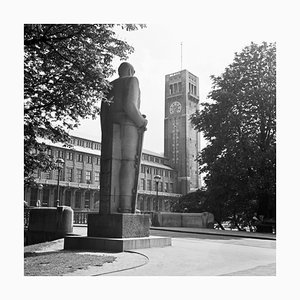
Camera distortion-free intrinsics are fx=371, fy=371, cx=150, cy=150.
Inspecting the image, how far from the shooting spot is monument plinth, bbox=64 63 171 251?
9906 mm

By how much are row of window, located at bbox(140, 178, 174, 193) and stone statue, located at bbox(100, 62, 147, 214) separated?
76367 millimetres

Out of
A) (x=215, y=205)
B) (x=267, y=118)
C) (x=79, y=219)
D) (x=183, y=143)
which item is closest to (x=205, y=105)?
(x=267, y=118)

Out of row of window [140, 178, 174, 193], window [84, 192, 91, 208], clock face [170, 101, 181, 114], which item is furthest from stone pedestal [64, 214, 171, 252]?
clock face [170, 101, 181, 114]

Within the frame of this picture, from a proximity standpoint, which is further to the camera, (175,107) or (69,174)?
(175,107)

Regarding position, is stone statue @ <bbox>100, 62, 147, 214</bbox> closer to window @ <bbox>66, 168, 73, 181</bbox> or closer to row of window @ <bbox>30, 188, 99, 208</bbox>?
row of window @ <bbox>30, 188, 99, 208</bbox>

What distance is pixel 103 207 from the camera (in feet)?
33.6

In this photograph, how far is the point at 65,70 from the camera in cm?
941

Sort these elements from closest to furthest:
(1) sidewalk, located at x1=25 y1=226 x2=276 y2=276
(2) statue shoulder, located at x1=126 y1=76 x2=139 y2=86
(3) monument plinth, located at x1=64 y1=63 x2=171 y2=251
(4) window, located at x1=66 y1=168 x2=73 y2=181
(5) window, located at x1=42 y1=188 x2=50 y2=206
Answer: (1) sidewalk, located at x1=25 y1=226 x2=276 y2=276, (3) monument plinth, located at x1=64 y1=63 x2=171 y2=251, (2) statue shoulder, located at x1=126 y1=76 x2=139 y2=86, (5) window, located at x1=42 y1=188 x2=50 y2=206, (4) window, located at x1=66 y1=168 x2=73 y2=181

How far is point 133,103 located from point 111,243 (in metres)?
3.87

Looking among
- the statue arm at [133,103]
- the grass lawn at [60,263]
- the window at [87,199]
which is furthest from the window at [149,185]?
the grass lawn at [60,263]

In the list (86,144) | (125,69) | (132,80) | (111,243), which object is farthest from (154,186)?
(111,243)

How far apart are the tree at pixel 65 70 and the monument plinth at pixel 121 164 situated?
66 centimetres

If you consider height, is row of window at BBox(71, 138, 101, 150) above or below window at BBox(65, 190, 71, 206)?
above

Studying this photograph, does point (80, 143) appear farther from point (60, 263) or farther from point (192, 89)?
point (60, 263)
